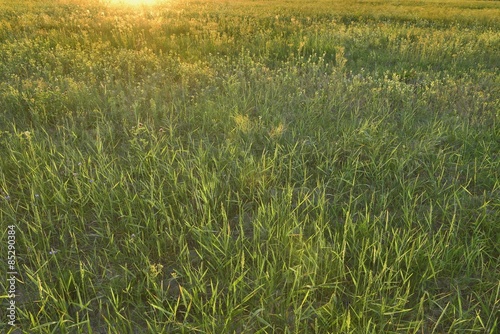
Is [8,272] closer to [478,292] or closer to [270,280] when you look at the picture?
[270,280]

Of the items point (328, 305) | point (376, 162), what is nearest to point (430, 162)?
point (376, 162)

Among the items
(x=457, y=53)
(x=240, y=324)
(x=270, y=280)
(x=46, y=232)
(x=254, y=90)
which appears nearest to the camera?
(x=240, y=324)

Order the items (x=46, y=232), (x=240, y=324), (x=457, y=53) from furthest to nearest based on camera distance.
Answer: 1. (x=457, y=53)
2. (x=46, y=232)
3. (x=240, y=324)

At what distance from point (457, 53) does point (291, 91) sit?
Result: 4452mm

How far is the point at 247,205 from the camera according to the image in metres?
2.87

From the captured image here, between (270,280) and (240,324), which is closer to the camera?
(240,324)

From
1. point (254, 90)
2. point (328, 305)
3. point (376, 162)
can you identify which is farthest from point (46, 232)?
point (254, 90)

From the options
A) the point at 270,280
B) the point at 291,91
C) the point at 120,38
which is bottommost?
the point at 270,280

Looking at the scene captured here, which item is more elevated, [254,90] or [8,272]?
[254,90]

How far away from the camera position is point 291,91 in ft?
16.6

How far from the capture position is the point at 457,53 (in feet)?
23.9

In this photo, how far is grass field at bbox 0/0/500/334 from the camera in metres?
2.00

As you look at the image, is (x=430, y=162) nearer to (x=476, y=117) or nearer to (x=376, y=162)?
(x=376, y=162)

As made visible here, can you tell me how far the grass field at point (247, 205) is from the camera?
2002 mm
